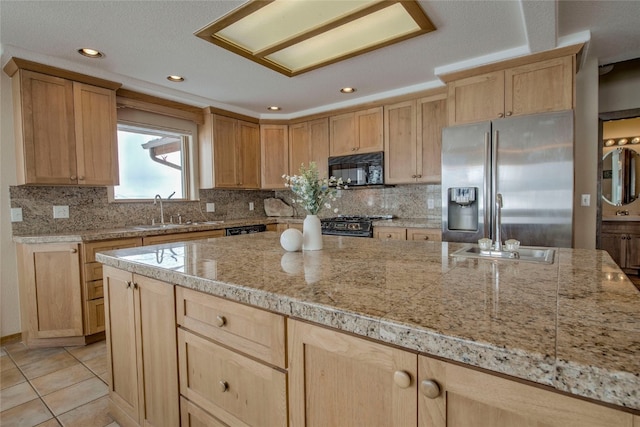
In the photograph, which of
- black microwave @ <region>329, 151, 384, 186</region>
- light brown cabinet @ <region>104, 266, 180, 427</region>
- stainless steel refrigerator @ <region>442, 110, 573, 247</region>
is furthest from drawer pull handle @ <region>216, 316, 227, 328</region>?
black microwave @ <region>329, 151, 384, 186</region>

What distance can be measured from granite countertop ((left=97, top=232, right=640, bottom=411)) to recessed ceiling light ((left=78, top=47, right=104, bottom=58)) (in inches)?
78.4

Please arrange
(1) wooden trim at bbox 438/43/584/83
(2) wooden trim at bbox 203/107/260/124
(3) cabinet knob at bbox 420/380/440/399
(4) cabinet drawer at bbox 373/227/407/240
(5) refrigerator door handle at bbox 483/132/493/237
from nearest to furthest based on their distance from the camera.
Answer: (3) cabinet knob at bbox 420/380/440/399
(1) wooden trim at bbox 438/43/584/83
(5) refrigerator door handle at bbox 483/132/493/237
(4) cabinet drawer at bbox 373/227/407/240
(2) wooden trim at bbox 203/107/260/124

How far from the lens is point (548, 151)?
261 cm

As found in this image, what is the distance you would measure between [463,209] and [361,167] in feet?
4.55

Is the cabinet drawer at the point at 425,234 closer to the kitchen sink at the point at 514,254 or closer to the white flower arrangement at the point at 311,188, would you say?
the kitchen sink at the point at 514,254

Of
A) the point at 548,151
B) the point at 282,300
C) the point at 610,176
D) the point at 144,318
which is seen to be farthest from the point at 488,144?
the point at 610,176

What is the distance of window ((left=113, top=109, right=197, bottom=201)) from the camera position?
11.6 feet

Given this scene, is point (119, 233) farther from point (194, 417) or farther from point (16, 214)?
point (194, 417)

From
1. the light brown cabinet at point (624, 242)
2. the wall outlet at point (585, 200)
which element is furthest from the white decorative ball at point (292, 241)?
the light brown cabinet at point (624, 242)

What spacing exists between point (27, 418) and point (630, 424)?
2632 mm

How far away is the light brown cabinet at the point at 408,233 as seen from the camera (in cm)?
331

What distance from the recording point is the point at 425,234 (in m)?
3.36

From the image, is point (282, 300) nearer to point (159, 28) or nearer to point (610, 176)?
point (159, 28)

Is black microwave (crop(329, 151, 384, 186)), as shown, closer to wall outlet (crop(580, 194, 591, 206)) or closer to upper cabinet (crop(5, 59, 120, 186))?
wall outlet (crop(580, 194, 591, 206))
